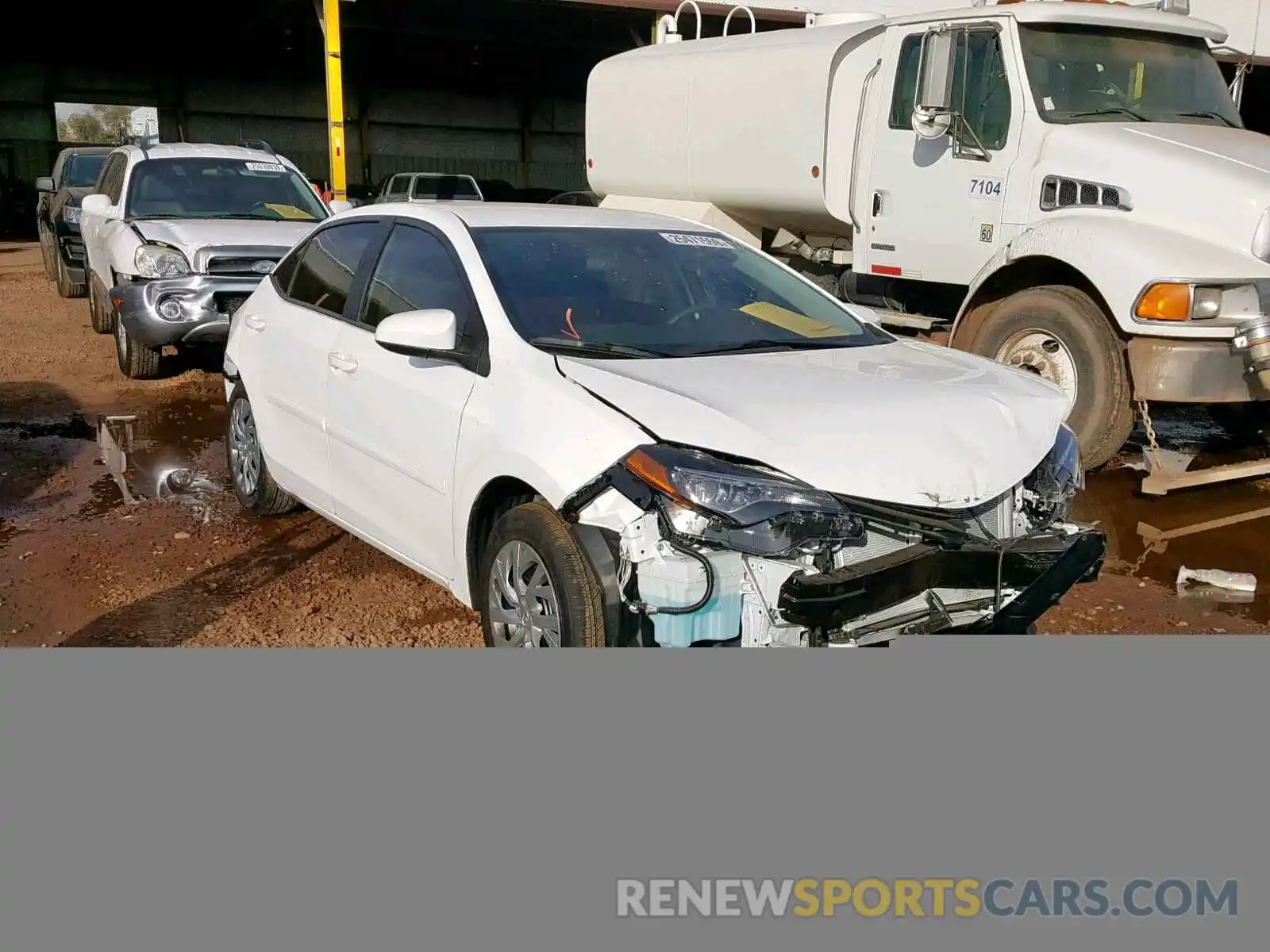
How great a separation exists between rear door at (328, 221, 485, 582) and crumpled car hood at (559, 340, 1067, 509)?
55cm

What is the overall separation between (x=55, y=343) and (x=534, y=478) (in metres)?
9.54

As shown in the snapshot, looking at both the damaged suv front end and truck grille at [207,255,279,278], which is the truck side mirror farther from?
the damaged suv front end

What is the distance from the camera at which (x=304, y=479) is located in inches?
193

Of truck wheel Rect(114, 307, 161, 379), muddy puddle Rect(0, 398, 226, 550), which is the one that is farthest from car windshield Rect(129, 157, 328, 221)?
muddy puddle Rect(0, 398, 226, 550)

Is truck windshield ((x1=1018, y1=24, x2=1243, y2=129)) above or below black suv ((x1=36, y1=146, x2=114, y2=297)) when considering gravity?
above

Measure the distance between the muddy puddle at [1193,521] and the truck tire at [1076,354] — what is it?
1.20 ft

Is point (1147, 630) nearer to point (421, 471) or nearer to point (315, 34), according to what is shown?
point (421, 471)

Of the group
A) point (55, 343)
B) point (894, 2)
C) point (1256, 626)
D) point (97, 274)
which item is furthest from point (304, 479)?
point (894, 2)

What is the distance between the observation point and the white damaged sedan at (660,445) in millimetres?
3086

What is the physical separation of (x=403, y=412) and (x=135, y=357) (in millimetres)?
5955

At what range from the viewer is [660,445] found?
3160mm

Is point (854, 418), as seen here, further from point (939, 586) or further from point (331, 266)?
point (331, 266)

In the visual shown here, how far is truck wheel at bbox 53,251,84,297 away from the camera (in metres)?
14.7

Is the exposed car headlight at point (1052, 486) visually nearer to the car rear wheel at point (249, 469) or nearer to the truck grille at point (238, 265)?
the car rear wheel at point (249, 469)
